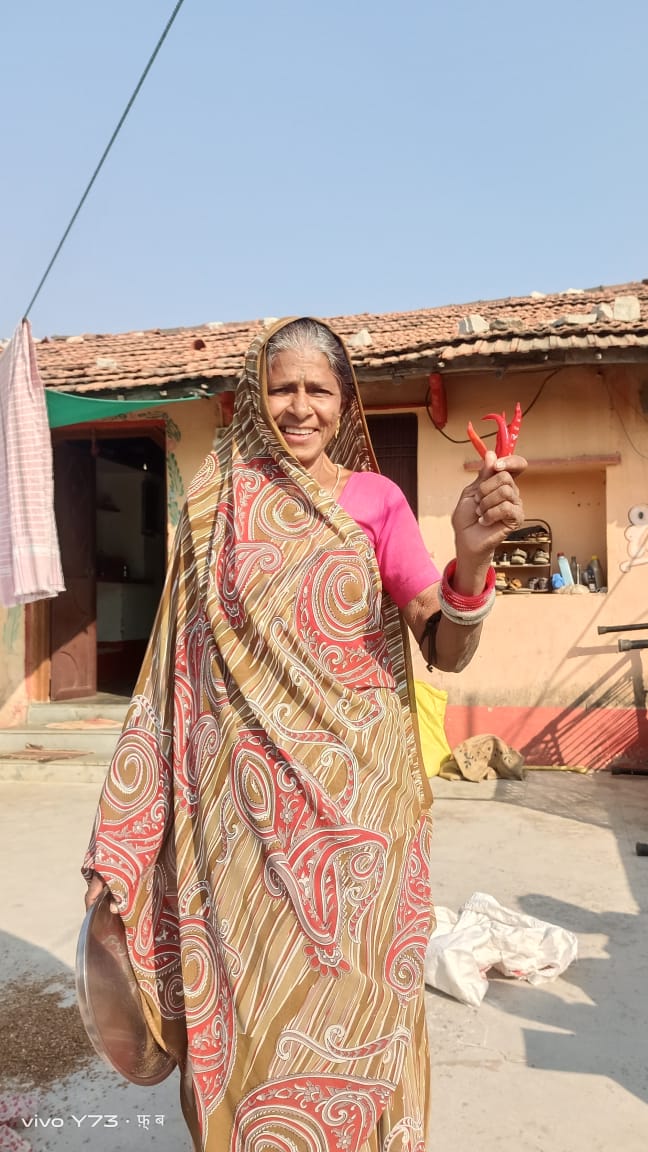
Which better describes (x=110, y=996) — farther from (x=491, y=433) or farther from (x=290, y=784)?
(x=491, y=433)

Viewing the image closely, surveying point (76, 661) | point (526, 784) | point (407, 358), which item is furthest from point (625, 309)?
point (76, 661)

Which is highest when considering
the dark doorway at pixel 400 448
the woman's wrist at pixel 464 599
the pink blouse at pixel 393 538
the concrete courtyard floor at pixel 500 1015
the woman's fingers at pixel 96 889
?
the dark doorway at pixel 400 448

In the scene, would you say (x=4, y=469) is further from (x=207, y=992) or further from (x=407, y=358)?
(x=207, y=992)

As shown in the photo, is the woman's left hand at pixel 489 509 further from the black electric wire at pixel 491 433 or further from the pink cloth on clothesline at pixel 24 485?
the black electric wire at pixel 491 433

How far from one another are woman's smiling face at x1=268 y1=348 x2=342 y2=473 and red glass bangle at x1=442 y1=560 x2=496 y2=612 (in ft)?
1.19

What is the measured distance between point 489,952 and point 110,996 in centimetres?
180

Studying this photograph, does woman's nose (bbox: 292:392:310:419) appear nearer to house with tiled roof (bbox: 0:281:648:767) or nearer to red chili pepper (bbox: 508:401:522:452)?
red chili pepper (bbox: 508:401:522:452)

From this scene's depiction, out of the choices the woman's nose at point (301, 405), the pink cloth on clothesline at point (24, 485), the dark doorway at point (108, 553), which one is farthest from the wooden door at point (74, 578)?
the woman's nose at point (301, 405)

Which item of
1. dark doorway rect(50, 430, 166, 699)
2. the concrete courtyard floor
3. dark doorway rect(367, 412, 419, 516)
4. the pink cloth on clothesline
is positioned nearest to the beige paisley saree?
the concrete courtyard floor

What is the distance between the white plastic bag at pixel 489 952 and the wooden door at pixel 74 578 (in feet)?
18.9

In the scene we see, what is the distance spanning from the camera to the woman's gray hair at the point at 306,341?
4.82ft

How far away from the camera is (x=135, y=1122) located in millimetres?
2037

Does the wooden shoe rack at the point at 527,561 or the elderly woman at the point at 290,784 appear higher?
the wooden shoe rack at the point at 527,561

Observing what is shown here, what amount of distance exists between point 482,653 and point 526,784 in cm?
114
